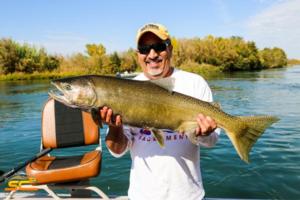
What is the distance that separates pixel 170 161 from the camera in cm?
282

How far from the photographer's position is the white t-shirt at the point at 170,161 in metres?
2.81

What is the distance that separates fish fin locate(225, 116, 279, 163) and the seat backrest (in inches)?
97.0

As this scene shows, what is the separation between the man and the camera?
9.24 ft

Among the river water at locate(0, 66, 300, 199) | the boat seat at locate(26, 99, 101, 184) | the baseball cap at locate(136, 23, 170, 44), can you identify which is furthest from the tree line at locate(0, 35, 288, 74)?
the baseball cap at locate(136, 23, 170, 44)

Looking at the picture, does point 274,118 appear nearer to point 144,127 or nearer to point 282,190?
point 144,127

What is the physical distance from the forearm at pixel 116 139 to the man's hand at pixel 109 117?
0.26 ft

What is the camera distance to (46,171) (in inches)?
182

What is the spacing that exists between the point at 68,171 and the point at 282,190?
4368 millimetres

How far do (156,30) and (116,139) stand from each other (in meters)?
0.95

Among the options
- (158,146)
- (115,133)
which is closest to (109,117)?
(115,133)

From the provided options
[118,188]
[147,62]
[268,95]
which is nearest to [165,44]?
[147,62]

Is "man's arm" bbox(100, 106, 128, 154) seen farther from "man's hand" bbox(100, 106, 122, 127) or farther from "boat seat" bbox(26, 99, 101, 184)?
"boat seat" bbox(26, 99, 101, 184)

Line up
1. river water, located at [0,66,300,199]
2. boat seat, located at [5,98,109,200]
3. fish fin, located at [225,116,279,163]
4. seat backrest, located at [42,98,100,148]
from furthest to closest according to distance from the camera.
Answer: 1. river water, located at [0,66,300,199]
2. seat backrest, located at [42,98,100,148]
3. boat seat, located at [5,98,109,200]
4. fish fin, located at [225,116,279,163]

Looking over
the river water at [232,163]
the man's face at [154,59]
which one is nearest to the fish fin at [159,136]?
the man's face at [154,59]
